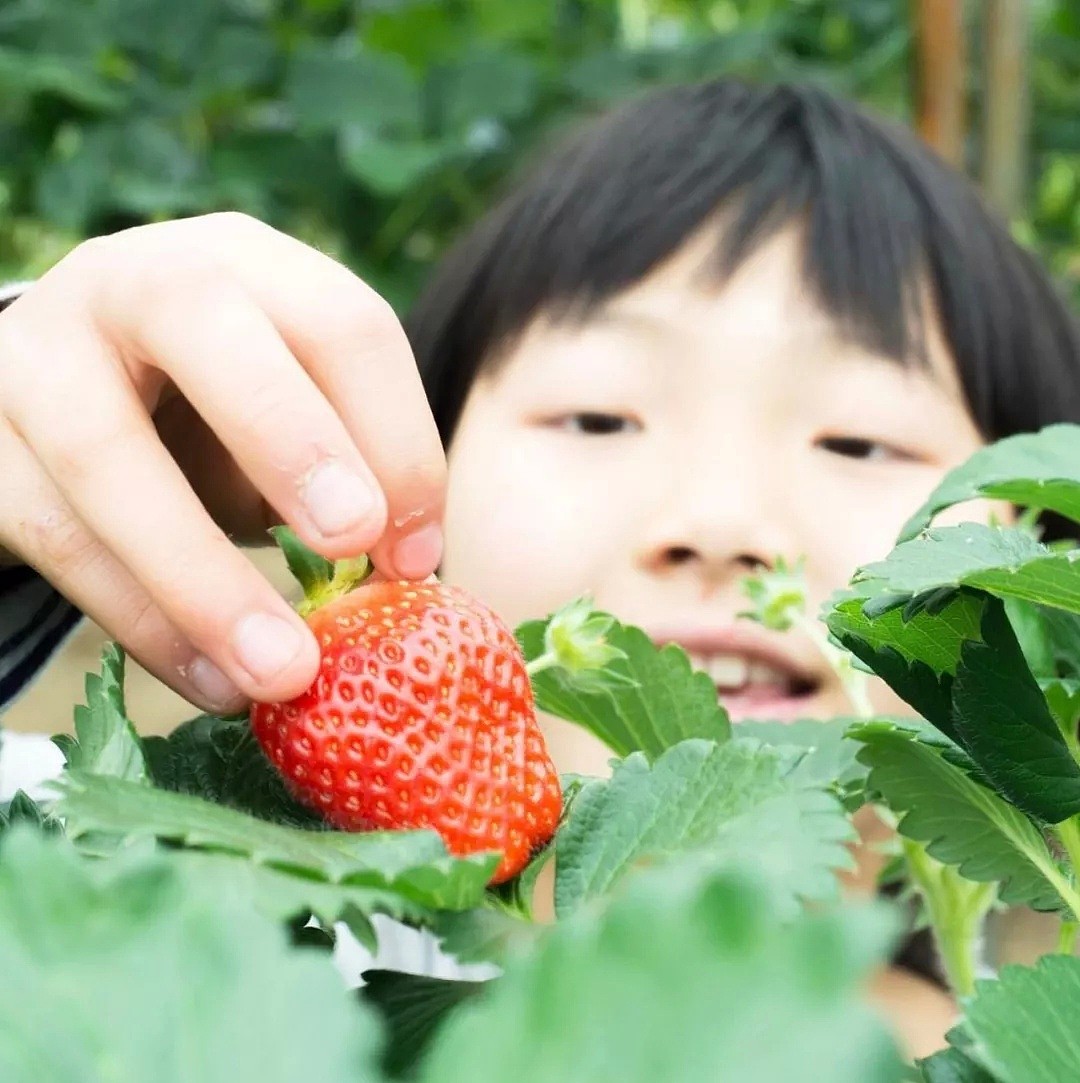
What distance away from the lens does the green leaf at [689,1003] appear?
3.7 inches

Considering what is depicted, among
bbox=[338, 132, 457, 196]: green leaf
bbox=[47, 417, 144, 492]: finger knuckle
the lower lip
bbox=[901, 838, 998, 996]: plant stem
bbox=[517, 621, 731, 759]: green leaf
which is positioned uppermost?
bbox=[47, 417, 144, 492]: finger knuckle

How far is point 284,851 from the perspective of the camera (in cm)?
15

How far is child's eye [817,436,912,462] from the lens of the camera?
743 mm

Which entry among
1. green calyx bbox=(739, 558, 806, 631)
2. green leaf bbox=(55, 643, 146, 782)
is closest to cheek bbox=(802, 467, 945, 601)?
green calyx bbox=(739, 558, 806, 631)

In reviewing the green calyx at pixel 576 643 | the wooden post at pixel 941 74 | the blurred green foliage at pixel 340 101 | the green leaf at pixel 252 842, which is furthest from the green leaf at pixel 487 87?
the green leaf at pixel 252 842

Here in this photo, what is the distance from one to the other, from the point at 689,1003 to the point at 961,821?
0.57ft

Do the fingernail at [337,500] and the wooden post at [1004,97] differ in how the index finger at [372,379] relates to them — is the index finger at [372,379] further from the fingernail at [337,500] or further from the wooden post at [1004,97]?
the wooden post at [1004,97]

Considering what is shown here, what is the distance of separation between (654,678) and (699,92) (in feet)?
2.96

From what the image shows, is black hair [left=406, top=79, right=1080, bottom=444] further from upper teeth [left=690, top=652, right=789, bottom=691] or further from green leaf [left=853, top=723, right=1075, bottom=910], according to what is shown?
green leaf [left=853, top=723, right=1075, bottom=910]

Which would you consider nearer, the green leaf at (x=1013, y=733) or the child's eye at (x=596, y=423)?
the green leaf at (x=1013, y=733)

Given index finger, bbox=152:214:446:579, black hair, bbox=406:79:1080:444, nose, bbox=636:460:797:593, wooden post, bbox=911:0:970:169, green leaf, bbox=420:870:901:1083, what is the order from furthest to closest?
wooden post, bbox=911:0:970:169, black hair, bbox=406:79:1080:444, nose, bbox=636:460:797:593, index finger, bbox=152:214:446:579, green leaf, bbox=420:870:901:1083

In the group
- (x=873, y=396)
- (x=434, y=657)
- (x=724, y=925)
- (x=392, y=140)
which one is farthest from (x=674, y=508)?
(x=392, y=140)

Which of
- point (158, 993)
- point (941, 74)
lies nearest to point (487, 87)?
point (941, 74)

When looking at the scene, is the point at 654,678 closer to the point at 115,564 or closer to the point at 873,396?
the point at 115,564
